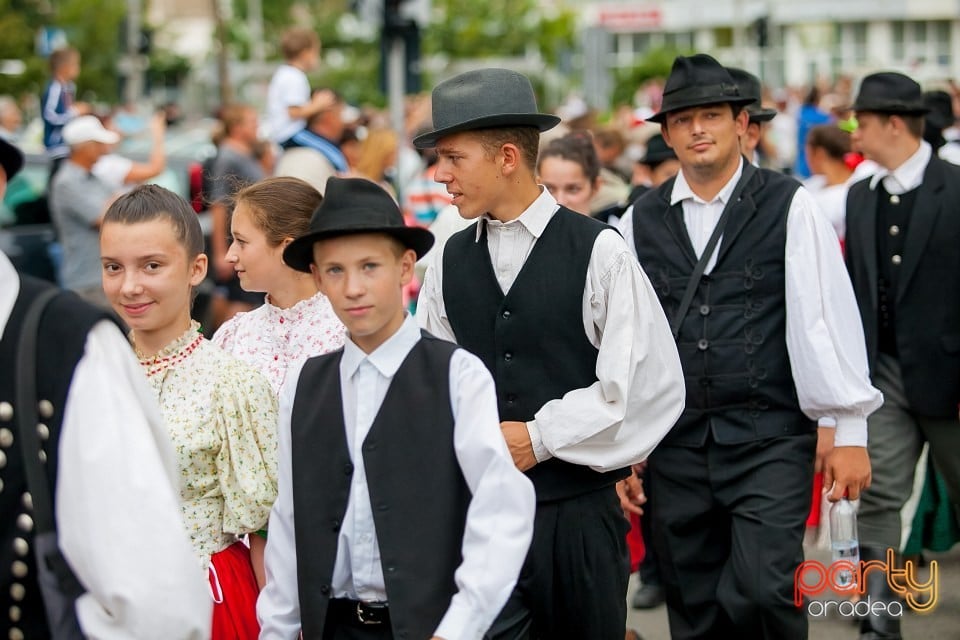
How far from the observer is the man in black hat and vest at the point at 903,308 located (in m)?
5.60

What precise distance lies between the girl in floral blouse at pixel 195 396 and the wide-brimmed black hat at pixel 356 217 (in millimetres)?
482

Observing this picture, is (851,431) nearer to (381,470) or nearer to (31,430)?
(381,470)

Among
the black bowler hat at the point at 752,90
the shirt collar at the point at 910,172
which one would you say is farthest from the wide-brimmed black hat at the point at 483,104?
the shirt collar at the point at 910,172

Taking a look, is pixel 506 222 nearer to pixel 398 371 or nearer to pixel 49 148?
pixel 398 371

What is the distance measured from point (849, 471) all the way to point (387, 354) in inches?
86.0

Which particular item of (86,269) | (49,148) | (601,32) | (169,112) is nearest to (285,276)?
(86,269)

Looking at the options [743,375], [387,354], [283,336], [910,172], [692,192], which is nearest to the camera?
[387,354]

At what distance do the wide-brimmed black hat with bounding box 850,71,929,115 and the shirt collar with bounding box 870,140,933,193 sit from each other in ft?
0.62

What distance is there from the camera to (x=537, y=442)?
3742mm

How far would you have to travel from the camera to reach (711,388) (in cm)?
463

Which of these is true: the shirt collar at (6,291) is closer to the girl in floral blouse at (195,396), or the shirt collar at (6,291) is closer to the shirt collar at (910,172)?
the girl in floral blouse at (195,396)

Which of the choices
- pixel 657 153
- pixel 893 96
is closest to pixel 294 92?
pixel 657 153

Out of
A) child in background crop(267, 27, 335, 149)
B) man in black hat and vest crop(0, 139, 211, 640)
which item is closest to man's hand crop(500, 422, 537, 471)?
man in black hat and vest crop(0, 139, 211, 640)

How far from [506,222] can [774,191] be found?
1238 mm
